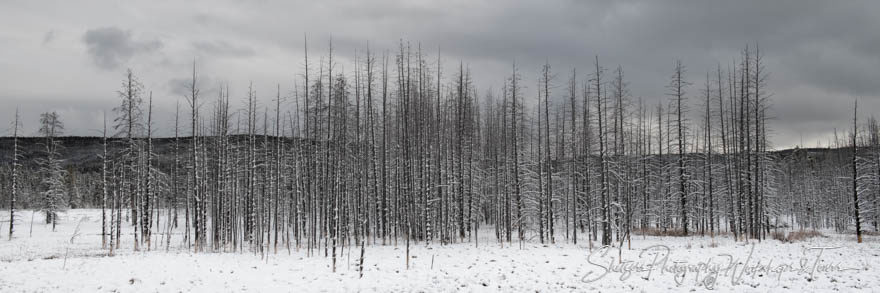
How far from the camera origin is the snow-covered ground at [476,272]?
15.9 m

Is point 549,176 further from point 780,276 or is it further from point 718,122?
point 718,122

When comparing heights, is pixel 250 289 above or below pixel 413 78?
below

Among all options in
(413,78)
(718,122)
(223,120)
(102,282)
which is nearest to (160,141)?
(223,120)

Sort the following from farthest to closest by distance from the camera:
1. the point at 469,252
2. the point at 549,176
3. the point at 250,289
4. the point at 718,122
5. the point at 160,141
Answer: the point at 160,141
the point at 718,122
the point at 549,176
the point at 469,252
the point at 250,289

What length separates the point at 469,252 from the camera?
944 inches

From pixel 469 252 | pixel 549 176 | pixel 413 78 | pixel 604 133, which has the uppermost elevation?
pixel 413 78

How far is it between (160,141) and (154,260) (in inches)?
4500
